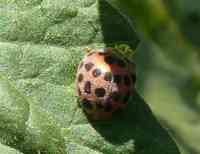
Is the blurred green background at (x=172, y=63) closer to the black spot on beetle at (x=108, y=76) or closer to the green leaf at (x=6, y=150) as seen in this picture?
the black spot on beetle at (x=108, y=76)

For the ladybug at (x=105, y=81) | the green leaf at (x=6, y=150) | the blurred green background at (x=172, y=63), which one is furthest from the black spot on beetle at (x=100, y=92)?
the blurred green background at (x=172, y=63)

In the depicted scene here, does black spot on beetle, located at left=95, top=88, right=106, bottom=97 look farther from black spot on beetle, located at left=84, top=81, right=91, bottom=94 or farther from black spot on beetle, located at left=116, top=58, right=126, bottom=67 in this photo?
black spot on beetle, located at left=116, top=58, right=126, bottom=67

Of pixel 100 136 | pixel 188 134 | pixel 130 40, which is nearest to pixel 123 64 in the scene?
pixel 130 40

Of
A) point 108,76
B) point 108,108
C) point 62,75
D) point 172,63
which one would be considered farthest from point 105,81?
point 172,63

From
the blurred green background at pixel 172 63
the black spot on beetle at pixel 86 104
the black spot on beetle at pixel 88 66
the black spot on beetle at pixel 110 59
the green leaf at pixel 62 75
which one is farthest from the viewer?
the blurred green background at pixel 172 63

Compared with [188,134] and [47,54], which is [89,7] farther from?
[188,134]

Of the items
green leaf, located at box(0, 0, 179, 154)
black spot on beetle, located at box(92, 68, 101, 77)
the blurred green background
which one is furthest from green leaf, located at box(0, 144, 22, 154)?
the blurred green background

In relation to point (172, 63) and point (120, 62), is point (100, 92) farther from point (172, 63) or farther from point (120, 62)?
point (172, 63)
